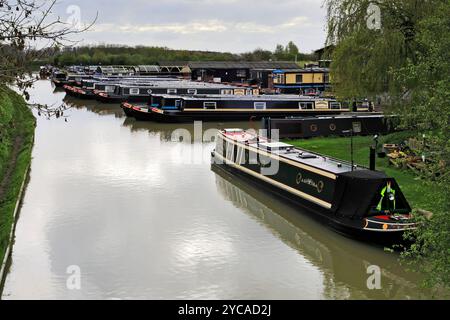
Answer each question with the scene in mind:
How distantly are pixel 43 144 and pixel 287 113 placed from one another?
51.8 feet

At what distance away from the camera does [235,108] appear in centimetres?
3978

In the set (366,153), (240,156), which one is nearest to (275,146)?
(240,156)

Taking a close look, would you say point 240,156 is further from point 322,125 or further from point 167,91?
point 167,91

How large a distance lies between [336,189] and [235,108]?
25.4 meters

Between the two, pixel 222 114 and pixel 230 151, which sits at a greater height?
pixel 222 114

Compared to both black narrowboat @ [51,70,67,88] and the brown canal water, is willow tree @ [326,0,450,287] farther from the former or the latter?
black narrowboat @ [51,70,67,88]

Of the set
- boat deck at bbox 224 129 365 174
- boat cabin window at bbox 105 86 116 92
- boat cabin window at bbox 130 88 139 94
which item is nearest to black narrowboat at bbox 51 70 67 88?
boat cabin window at bbox 105 86 116 92

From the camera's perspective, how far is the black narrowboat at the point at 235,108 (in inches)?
1540

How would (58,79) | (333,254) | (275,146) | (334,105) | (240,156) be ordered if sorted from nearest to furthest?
(333,254) → (275,146) → (240,156) → (334,105) → (58,79)

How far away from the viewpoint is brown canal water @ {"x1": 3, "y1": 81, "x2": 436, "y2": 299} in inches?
484

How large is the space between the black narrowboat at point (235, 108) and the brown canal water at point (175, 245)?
1544cm

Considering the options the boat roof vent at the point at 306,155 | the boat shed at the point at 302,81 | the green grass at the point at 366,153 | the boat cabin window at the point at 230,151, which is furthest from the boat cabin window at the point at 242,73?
the boat roof vent at the point at 306,155

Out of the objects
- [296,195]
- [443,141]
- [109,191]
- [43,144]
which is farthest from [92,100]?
[443,141]
